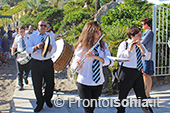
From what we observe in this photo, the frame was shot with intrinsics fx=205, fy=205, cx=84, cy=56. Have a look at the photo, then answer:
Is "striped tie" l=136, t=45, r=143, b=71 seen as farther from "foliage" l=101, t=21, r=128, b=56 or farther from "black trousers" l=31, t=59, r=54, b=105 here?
"foliage" l=101, t=21, r=128, b=56

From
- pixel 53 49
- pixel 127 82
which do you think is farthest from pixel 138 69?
pixel 53 49

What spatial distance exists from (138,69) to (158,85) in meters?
2.80

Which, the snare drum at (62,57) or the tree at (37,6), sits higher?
the tree at (37,6)

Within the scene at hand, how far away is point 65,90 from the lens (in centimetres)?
577

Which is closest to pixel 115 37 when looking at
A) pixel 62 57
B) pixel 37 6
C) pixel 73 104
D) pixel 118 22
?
pixel 118 22

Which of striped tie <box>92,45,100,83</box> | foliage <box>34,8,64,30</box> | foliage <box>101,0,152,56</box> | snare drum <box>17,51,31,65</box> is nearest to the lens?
striped tie <box>92,45,100,83</box>

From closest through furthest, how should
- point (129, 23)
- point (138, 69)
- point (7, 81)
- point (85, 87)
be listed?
point (85, 87) → point (138, 69) → point (129, 23) → point (7, 81)

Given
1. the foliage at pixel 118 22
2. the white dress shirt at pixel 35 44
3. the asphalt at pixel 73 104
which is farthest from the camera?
the foliage at pixel 118 22

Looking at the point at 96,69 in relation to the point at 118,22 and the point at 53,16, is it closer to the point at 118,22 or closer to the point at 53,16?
the point at 118,22

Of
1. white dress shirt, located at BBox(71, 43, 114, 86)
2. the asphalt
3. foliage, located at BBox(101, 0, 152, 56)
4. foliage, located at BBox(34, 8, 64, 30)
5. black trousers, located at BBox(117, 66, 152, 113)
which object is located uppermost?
foliage, located at BBox(34, 8, 64, 30)

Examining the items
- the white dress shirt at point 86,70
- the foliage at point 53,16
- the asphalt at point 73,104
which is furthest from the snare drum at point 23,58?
the foliage at point 53,16

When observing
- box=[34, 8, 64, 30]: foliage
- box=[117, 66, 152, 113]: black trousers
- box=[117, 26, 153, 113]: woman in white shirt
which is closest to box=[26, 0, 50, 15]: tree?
box=[34, 8, 64, 30]: foliage

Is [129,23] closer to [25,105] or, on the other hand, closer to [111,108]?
[111,108]

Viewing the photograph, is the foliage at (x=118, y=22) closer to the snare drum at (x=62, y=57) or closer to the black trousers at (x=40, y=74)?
the snare drum at (x=62, y=57)
